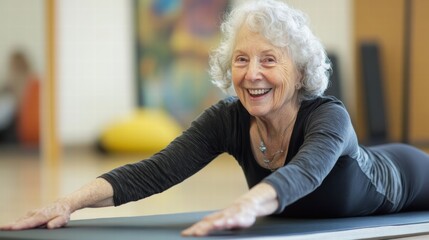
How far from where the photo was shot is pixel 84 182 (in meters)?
5.21

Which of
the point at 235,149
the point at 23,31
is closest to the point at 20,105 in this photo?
the point at 23,31

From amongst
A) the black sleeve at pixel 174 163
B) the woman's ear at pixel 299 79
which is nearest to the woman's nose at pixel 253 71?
the woman's ear at pixel 299 79

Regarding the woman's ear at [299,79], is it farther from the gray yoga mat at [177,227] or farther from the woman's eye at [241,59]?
the gray yoga mat at [177,227]

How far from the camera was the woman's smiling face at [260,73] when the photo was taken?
8.36 feet

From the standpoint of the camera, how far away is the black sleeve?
2.68 meters

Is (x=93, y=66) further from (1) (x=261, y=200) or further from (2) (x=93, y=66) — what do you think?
(1) (x=261, y=200)

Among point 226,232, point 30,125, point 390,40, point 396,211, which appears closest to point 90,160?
point 30,125

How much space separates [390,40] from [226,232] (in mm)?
7449

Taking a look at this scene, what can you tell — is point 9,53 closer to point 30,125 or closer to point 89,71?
point 30,125

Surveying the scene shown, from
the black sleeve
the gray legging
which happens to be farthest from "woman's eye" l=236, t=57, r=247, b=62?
the gray legging

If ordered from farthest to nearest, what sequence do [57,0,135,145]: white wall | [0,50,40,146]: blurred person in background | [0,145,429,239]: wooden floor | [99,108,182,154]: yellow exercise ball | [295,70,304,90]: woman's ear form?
[57,0,135,145]: white wall, [99,108,182,154]: yellow exercise ball, [0,50,40,146]: blurred person in background, [0,145,429,239]: wooden floor, [295,70,304,90]: woman's ear

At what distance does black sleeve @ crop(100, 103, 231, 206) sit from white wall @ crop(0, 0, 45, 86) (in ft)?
16.2

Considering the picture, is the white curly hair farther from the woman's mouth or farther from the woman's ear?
the woman's mouth

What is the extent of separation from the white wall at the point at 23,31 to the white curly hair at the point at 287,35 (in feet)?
16.4
